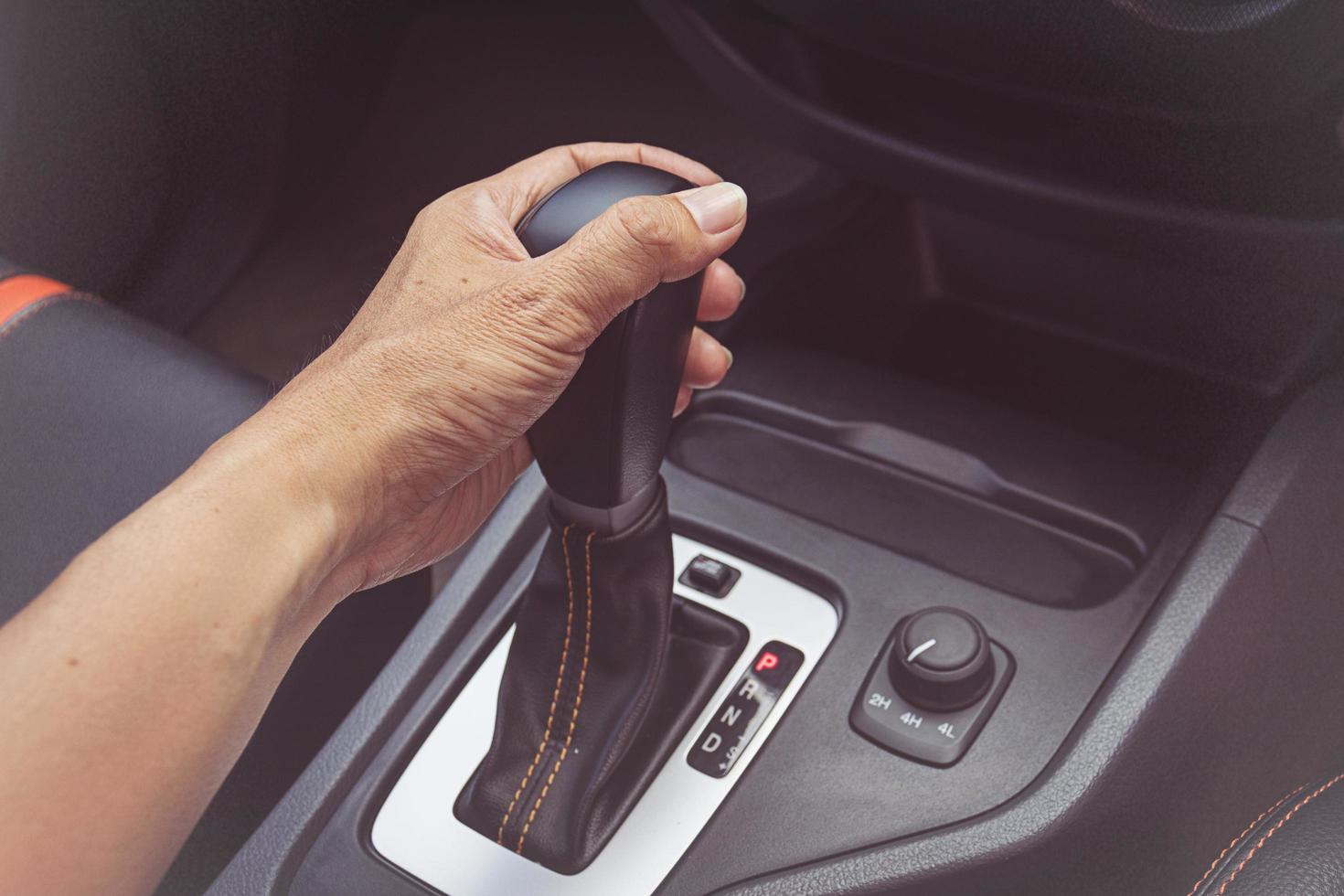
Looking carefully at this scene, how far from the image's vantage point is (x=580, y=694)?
732mm

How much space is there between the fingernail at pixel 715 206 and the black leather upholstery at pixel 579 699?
158mm

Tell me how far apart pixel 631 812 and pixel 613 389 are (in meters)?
0.26

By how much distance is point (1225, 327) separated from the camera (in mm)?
951

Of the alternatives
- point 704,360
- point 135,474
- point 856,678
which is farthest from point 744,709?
point 135,474

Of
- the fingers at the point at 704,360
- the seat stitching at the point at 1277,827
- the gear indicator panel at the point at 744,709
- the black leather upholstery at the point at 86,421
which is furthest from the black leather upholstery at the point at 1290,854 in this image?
the black leather upholstery at the point at 86,421

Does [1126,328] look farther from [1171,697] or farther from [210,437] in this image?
[210,437]

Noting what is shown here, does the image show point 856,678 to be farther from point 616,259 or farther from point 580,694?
point 616,259

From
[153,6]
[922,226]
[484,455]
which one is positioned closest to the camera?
[484,455]

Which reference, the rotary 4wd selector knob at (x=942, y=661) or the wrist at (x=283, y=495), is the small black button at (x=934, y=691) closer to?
the rotary 4wd selector knob at (x=942, y=661)

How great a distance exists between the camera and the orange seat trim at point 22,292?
3.07 ft

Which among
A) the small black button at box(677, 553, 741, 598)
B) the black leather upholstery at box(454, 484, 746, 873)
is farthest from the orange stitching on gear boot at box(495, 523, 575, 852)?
the small black button at box(677, 553, 741, 598)

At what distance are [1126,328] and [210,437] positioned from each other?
68cm

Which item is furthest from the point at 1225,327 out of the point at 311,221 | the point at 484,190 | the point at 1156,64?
the point at 311,221

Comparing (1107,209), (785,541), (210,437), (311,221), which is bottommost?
(210,437)
